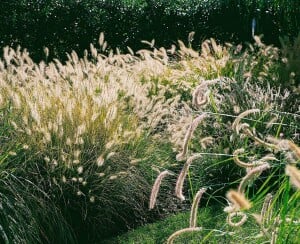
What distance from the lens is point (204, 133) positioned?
5641 millimetres

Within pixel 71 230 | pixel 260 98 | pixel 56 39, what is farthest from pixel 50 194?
pixel 56 39

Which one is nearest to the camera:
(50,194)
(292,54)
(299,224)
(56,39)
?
(299,224)

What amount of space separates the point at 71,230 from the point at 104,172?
457 millimetres

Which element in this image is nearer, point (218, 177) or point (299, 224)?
point (299, 224)

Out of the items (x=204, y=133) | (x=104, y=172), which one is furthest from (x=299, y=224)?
(x=204, y=133)

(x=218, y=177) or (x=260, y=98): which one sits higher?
(x=260, y=98)

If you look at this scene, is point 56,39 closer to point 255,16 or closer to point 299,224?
point 255,16

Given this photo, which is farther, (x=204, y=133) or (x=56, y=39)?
(x=56, y=39)

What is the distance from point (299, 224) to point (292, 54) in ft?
15.7

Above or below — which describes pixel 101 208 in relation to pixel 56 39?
below

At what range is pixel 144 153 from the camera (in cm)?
499

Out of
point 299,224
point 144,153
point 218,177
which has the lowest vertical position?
point 218,177

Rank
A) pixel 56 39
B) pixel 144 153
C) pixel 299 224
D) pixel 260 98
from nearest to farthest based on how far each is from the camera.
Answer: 1. pixel 299 224
2. pixel 144 153
3. pixel 260 98
4. pixel 56 39

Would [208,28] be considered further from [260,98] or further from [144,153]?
[144,153]
